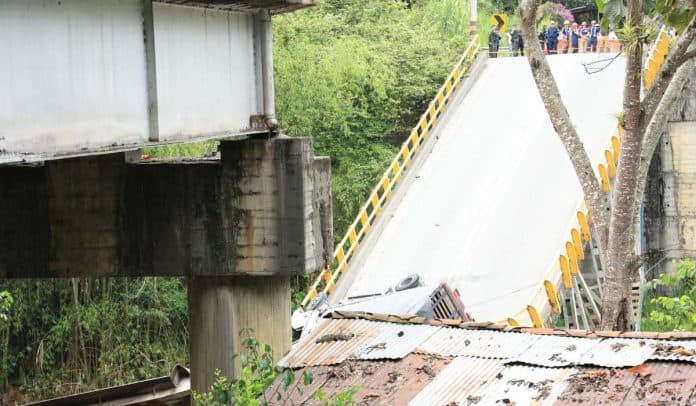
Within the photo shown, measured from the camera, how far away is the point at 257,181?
1152cm

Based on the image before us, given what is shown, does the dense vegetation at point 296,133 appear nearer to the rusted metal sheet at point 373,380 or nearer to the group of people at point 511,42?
the group of people at point 511,42

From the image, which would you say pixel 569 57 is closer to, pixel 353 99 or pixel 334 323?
pixel 353 99

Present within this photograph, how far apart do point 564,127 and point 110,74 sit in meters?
9.30

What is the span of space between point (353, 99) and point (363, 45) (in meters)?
1.46

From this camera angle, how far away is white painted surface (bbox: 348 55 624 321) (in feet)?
71.1

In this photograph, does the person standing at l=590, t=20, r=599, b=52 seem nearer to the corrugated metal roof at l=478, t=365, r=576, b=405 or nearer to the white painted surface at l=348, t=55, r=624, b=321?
the white painted surface at l=348, t=55, r=624, b=321

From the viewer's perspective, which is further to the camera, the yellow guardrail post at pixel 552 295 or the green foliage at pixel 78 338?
the green foliage at pixel 78 338

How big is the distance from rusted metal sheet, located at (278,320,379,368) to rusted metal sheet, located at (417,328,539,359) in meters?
0.66

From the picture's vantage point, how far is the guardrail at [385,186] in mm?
22594

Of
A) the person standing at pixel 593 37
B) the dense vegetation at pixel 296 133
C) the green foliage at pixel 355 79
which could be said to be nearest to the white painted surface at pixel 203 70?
the dense vegetation at pixel 296 133

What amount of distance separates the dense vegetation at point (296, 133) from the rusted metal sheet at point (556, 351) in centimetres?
1375

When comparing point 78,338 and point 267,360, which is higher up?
point 267,360

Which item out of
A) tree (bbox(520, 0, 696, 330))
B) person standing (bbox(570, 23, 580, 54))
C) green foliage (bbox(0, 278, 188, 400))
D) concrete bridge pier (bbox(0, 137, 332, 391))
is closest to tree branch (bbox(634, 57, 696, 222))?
tree (bbox(520, 0, 696, 330))

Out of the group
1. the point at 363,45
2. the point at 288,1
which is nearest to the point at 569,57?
the point at 363,45
